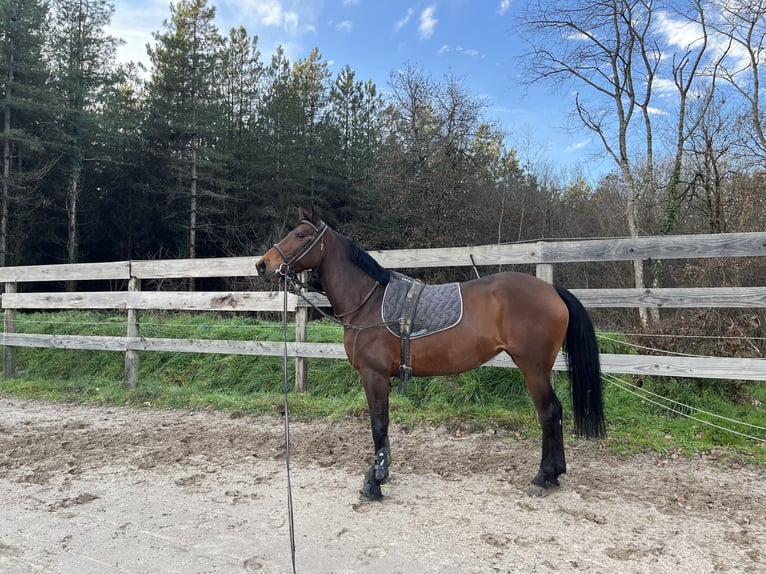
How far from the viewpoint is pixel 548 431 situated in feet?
10.4

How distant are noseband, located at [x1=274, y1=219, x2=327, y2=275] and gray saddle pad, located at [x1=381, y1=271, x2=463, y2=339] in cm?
64

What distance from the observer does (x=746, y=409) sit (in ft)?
13.7

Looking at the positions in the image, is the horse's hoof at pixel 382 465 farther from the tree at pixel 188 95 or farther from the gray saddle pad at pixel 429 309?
the tree at pixel 188 95

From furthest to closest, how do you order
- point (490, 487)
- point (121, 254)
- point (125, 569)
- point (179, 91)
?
point (121, 254)
point (179, 91)
point (490, 487)
point (125, 569)

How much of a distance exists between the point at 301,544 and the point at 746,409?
4142 millimetres

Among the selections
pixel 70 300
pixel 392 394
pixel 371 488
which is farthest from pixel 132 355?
pixel 371 488

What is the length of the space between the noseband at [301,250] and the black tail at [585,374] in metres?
1.88

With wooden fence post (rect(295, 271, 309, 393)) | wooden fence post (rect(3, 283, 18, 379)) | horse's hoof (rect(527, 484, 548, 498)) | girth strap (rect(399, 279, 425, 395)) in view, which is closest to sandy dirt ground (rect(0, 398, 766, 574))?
horse's hoof (rect(527, 484, 548, 498))

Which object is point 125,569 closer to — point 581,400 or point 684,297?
point 581,400

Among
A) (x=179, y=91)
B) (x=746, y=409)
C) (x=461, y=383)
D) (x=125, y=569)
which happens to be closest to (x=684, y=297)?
(x=746, y=409)

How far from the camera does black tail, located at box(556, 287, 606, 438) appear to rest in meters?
3.25

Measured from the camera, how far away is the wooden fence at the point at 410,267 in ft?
12.4

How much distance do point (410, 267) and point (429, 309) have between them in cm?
165

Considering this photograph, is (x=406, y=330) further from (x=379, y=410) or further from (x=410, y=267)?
(x=410, y=267)
